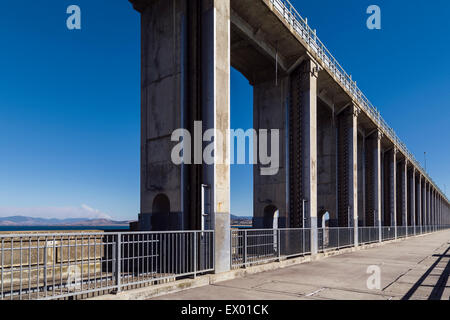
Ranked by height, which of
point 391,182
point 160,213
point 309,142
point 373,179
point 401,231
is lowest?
point 401,231

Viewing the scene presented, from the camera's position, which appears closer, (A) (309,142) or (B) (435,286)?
(B) (435,286)

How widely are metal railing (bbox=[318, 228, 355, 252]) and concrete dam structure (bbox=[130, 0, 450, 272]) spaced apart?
0.86 metres

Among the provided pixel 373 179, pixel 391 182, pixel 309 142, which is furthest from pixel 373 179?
pixel 309 142

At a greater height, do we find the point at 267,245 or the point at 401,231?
the point at 267,245

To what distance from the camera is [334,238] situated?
20.3 metres

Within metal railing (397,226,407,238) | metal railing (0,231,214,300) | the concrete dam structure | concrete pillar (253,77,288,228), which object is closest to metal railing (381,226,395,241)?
the concrete dam structure

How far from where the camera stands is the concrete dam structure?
11844 millimetres

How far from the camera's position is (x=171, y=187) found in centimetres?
1244

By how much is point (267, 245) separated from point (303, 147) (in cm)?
823

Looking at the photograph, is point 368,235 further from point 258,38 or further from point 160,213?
point 160,213

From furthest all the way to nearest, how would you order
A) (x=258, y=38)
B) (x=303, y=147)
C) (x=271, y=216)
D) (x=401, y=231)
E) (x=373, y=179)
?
(x=401, y=231) → (x=373, y=179) → (x=271, y=216) → (x=303, y=147) → (x=258, y=38)
